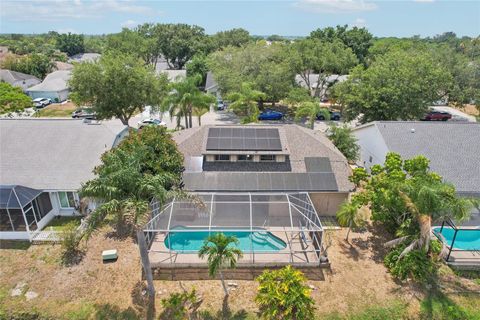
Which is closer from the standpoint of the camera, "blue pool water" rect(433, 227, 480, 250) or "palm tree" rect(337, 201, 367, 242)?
"palm tree" rect(337, 201, 367, 242)

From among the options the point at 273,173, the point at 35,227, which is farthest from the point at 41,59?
the point at 273,173

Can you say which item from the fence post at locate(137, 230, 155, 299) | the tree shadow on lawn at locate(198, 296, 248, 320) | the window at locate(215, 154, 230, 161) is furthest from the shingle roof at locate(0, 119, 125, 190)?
the tree shadow on lawn at locate(198, 296, 248, 320)

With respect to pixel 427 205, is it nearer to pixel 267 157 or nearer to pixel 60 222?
pixel 267 157

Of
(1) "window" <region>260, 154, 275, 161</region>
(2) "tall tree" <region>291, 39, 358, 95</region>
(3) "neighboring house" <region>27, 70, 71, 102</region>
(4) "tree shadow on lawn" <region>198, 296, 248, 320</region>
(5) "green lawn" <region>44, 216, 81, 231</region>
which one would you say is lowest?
(4) "tree shadow on lawn" <region>198, 296, 248, 320</region>

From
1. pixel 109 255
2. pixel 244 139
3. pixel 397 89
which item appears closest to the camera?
pixel 109 255

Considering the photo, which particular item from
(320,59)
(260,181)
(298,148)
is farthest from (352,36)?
(260,181)

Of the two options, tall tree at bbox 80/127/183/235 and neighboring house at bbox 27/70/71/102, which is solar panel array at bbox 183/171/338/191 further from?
neighboring house at bbox 27/70/71/102

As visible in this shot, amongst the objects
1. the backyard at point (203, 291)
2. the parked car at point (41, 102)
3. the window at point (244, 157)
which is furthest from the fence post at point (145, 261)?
the parked car at point (41, 102)
